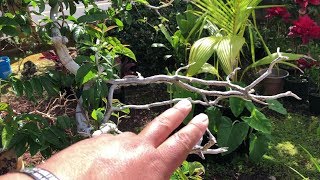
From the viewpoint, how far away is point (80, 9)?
1030 cm

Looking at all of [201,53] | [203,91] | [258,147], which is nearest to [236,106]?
[258,147]

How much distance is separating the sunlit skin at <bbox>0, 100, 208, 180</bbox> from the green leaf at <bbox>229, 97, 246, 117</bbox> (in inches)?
83.9

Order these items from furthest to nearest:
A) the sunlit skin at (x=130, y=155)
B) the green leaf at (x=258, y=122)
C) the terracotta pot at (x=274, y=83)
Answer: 1. the terracotta pot at (x=274, y=83)
2. the green leaf at (x=258, y=122)
3. the sunlit skin at (x=130, y=155)

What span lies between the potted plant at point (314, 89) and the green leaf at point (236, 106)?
4.16 feet

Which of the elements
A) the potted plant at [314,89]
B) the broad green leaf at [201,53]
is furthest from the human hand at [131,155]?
the potted plant at [314,89]

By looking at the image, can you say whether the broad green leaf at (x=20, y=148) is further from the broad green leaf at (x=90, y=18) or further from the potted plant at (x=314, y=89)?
the potted plant at (x=314, y=89)

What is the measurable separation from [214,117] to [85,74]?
1.42 meters

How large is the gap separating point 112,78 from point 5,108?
1.79 feet

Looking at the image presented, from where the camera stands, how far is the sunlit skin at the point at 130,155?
78 centimetres

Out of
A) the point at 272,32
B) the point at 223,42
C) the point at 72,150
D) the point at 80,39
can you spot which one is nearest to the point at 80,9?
the point at 272,32

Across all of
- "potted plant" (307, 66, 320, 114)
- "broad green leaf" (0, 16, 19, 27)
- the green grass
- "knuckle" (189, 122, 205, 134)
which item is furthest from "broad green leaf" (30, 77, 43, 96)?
"potted plant" (307, 66, 320, 114)

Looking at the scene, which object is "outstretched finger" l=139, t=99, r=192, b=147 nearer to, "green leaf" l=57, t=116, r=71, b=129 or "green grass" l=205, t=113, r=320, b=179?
"green leaf" l=57, t=116, r=71, b=129

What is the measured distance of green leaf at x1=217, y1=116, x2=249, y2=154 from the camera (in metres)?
2.98

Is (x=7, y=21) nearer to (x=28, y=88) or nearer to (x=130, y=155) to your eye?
(x=28, y=88)
